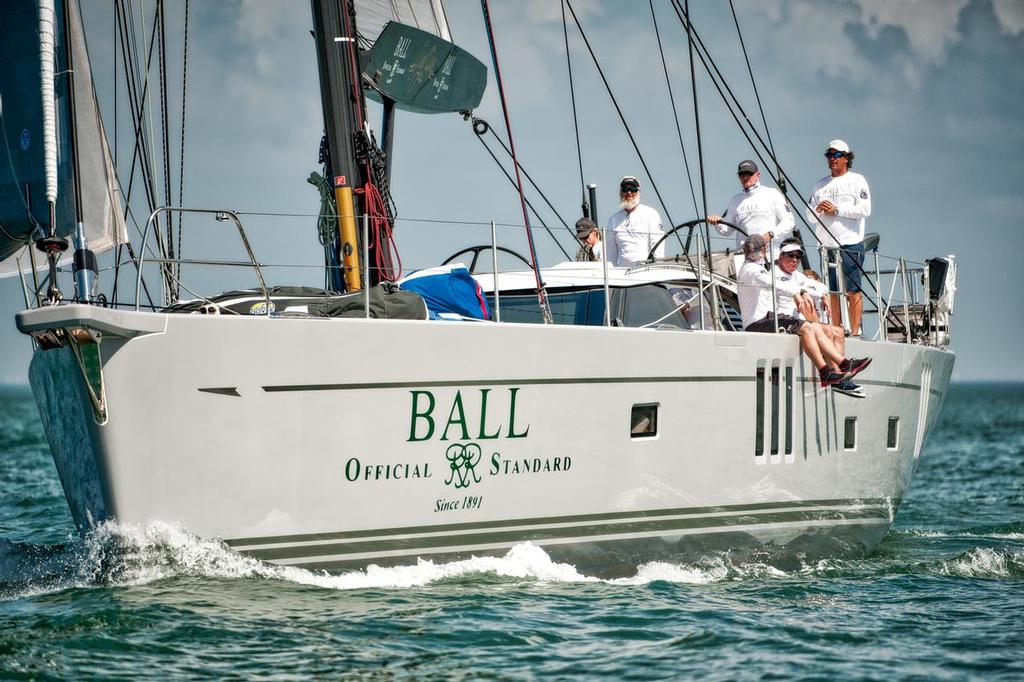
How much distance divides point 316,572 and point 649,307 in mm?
3691

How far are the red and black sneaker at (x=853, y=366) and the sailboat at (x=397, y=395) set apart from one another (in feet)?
0.87

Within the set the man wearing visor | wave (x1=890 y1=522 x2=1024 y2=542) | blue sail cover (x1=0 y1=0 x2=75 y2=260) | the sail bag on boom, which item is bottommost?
wave (x1=890 y1=522 x2=1024 y2=542)

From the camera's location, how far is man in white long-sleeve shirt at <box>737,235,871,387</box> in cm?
917

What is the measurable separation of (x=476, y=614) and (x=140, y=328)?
2.52 meters

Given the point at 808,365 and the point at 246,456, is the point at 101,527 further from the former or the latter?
the point at 808,365

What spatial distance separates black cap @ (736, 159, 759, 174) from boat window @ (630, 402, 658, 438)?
3082 mm

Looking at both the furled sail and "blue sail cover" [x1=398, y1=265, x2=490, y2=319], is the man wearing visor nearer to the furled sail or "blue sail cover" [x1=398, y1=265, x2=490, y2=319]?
"blue sail cover" [x1=398, y1=265, x2=490, y2=319]

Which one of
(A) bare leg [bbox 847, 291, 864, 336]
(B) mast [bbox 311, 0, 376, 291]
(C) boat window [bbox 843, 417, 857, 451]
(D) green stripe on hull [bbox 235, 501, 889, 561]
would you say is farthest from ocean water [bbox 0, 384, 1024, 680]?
(A) bare leg [bbox 847, 291, 864, 336]

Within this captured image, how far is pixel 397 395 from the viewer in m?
7.09

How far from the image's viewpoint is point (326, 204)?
28.5 ft

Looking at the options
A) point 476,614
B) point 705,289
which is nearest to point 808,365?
point 705,289

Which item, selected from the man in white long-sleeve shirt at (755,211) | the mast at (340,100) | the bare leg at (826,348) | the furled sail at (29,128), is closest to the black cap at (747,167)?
the man in white long-sleeve shirt at (755,211)

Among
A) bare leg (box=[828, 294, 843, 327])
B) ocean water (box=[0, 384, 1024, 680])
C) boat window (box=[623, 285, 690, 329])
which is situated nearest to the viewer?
ocean water (box=[0, 384, 1024, 680])

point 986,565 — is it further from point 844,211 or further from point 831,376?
point 844,211
